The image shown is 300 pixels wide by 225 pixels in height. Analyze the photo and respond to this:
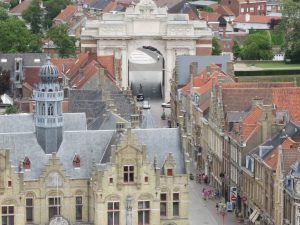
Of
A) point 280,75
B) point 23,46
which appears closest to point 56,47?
point 23,46

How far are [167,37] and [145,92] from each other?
1026 cm

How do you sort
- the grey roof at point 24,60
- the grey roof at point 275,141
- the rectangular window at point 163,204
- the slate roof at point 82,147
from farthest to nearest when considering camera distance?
the grey roof at point 24,60, the grey roof at point 275,141, the rectangular window at point 163,204, the slate roof at point 82,147

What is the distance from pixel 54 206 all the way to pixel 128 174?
5.60m

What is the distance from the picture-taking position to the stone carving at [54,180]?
288 feet

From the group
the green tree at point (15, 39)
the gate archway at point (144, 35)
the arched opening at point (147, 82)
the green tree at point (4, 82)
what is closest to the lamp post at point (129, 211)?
the green tree at point (4, 82)

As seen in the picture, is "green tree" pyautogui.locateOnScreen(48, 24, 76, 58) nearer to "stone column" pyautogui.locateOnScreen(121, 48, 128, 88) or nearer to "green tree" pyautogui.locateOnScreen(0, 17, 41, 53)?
"green tree" pyautogui.locateOnScreen(0, 17, 41, 53)

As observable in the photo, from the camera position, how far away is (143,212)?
290 feet

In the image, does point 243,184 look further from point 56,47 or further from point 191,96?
point 56,47

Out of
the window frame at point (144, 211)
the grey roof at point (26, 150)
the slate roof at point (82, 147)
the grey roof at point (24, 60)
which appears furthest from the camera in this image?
the grey roof at point (24, 60)

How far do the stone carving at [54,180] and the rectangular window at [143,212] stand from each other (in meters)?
5.72

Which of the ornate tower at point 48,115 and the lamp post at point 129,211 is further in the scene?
the ornate tower at point 48,115

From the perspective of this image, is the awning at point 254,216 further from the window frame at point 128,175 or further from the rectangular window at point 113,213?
the rectangular window at point 113,213

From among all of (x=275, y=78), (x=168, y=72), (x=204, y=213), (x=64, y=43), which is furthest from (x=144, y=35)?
(x=204, y=213)

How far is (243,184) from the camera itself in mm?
107688
